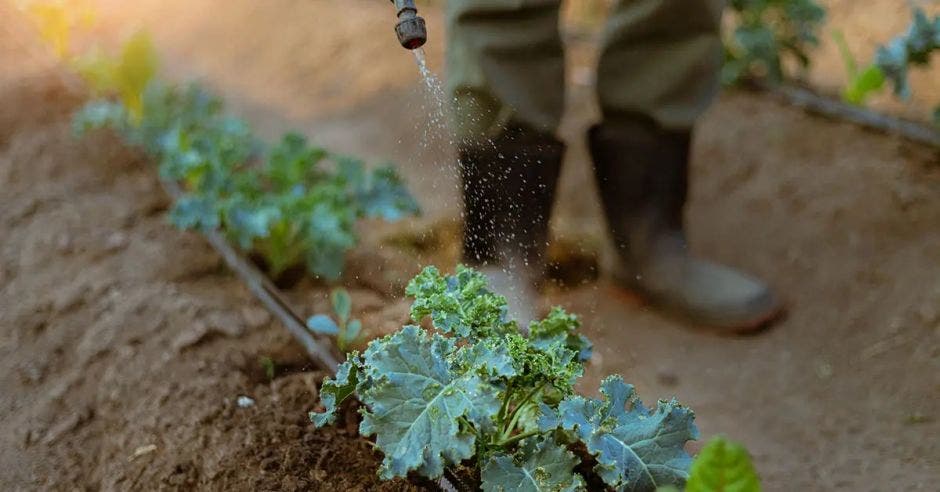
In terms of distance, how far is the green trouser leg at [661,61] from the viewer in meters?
2.00

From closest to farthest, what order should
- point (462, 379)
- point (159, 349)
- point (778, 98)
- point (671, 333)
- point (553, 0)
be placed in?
point (462, 379) < point (159, 349) < point (553, 0) < point (671, 333) < point (778, 98)

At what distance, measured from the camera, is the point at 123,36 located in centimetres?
344

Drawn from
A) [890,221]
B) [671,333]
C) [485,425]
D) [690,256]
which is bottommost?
[485,425]

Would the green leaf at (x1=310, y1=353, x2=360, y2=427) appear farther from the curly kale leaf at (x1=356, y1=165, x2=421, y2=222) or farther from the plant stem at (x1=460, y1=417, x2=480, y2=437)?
the curly kale leaf at (x1=356, y1=165, x2=421, y2=222)

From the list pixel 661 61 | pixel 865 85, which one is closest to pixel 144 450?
pixel 661 61

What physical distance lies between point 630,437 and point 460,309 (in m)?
0.28

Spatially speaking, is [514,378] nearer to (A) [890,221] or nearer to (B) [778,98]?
(A) [890,221]

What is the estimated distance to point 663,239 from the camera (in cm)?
211

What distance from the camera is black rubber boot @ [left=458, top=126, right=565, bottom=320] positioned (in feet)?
5.90

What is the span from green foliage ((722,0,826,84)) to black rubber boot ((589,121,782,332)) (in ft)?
2.89

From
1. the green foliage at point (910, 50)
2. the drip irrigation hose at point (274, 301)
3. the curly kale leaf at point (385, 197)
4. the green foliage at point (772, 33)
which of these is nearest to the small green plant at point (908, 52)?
the green foliage at point (910, 50)

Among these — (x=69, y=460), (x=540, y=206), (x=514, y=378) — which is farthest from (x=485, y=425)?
(x=540, y=206)

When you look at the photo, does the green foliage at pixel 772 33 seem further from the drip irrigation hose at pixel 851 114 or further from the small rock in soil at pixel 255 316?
the small rock in soil at pixel 255 316

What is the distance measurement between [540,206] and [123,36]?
2.29m
